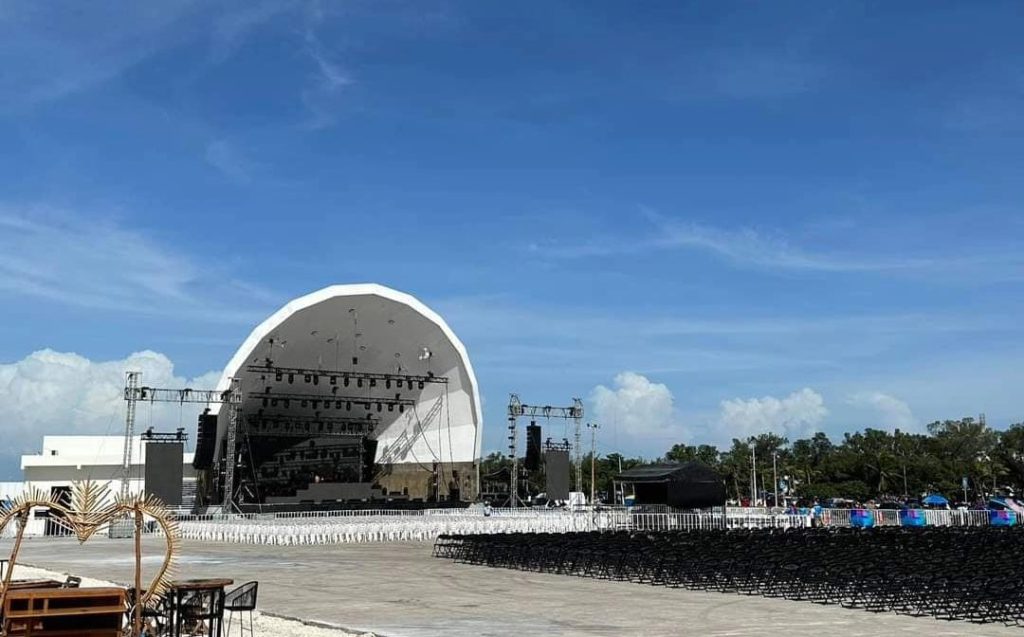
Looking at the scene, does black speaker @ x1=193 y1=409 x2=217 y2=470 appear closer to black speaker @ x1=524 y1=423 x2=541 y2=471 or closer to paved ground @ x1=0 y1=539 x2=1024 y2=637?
black speaker @ x1=524 y1=423 x2=541 y2=471

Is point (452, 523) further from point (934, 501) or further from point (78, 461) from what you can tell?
point (78, 461)

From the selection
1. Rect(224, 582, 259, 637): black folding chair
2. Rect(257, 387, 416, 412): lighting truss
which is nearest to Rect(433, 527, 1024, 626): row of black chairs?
Rect(224, 582, 259, 637): black folding chair

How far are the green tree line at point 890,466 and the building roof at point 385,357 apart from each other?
2091cm

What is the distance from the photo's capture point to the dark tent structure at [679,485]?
120 ft

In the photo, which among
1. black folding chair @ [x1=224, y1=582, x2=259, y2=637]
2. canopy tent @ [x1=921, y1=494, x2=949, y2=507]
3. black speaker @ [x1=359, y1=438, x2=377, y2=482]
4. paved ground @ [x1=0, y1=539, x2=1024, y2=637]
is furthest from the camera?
black speaker @ [x1=359, y1=438, x2=377, y2=482]

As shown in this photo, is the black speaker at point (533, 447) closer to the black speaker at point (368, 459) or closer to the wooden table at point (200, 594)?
the black speaker at point (368, 459)

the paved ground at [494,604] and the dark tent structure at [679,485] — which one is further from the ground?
the dark tent structure at [679,485]

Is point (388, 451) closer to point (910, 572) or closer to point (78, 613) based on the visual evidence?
point (910, 572)

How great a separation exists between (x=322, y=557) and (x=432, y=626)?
521 inches

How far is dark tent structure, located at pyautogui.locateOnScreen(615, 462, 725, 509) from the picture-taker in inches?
1442

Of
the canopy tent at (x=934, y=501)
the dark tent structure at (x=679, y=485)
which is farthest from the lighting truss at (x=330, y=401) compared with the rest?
the canopy tent at (x=934, y=501)

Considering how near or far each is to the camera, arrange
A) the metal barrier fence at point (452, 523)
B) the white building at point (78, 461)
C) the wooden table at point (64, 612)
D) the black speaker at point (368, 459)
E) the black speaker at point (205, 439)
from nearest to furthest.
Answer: the wooden table at point (64, 612), the metal barrier fence at point (452, 523), the black speaker at point (205, 439), the black speaker at point (368, 459), the white building at point (78, 461)

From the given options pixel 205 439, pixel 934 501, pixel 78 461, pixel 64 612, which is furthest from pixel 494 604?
pixel 78 461

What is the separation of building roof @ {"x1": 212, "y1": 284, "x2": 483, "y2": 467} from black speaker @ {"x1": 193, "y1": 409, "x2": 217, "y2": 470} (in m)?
1.53
